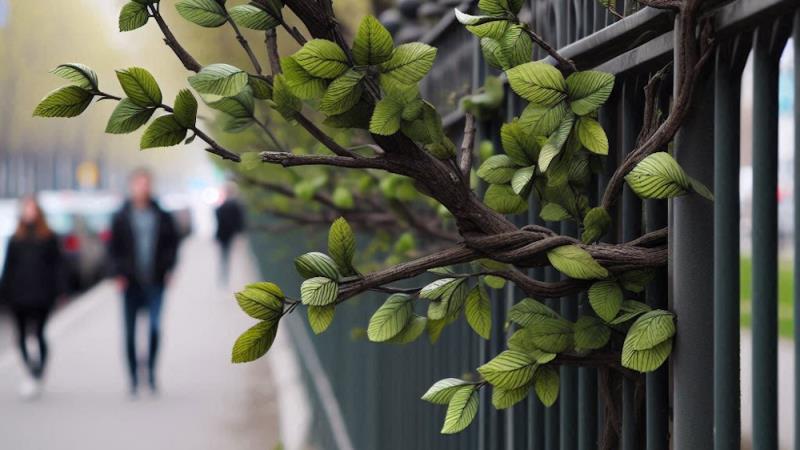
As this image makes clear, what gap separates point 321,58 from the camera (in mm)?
1396

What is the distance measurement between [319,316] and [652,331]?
413 millimetres

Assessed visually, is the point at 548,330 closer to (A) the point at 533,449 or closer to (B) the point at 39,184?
(A) the point at 533,449

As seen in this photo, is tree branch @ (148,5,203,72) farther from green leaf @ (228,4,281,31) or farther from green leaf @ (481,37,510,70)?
green leaf @ (481,37,510,70)

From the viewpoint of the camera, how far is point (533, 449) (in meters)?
2.06

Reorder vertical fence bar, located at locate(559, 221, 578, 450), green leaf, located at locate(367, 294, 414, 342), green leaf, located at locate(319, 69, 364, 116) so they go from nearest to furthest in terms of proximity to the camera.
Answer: green leaf, located at locate(319, 69, 364, 116), green leaf, located at locate(367, 294, 414, 342), vertical fence bar, located at locate(559, 221, 578, 450)

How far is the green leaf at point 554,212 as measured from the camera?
164cm

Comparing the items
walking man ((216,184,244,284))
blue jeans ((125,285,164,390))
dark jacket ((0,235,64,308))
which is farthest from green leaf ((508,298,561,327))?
walking man ((216,184,244,284))

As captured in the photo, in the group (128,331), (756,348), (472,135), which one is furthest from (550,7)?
(128,331)

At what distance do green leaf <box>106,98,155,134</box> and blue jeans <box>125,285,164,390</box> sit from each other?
9311 millimetres

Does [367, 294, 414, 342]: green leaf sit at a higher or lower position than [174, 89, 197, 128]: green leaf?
lower

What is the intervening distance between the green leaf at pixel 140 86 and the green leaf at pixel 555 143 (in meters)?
0.49

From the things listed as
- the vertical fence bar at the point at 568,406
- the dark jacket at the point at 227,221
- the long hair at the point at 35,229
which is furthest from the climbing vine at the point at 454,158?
the dark jacket at the point at 227,221

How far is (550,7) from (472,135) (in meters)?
0.45

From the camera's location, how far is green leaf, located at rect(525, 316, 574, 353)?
5.21 ft
